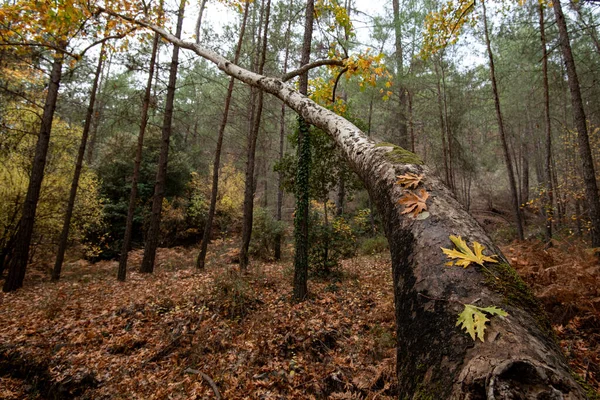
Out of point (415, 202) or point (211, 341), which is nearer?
point (415, 202)

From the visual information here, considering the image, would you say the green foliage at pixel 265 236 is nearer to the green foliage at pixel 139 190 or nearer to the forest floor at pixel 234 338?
the forest floor at pixel 234 338

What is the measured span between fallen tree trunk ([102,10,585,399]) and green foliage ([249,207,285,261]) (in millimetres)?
9576

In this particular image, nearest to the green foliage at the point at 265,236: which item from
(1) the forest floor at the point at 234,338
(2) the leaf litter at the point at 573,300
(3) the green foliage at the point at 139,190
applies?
(1) the forest floor at the point at 234,338

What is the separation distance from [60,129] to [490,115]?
2440 centimetres

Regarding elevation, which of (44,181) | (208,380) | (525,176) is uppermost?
(525,176)

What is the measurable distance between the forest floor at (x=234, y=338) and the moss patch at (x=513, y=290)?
245cm

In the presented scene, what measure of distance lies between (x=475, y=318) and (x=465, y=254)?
0.28 meters

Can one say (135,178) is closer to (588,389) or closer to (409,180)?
(409,180)

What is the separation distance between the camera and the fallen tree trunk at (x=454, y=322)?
0.67m

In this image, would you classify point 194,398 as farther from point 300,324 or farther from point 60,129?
point 60,129

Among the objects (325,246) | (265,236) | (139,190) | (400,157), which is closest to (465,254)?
(400,157)

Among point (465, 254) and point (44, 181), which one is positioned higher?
point (44, 181)

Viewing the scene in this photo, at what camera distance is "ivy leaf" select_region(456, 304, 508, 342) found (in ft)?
2.52

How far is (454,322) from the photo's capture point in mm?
832
